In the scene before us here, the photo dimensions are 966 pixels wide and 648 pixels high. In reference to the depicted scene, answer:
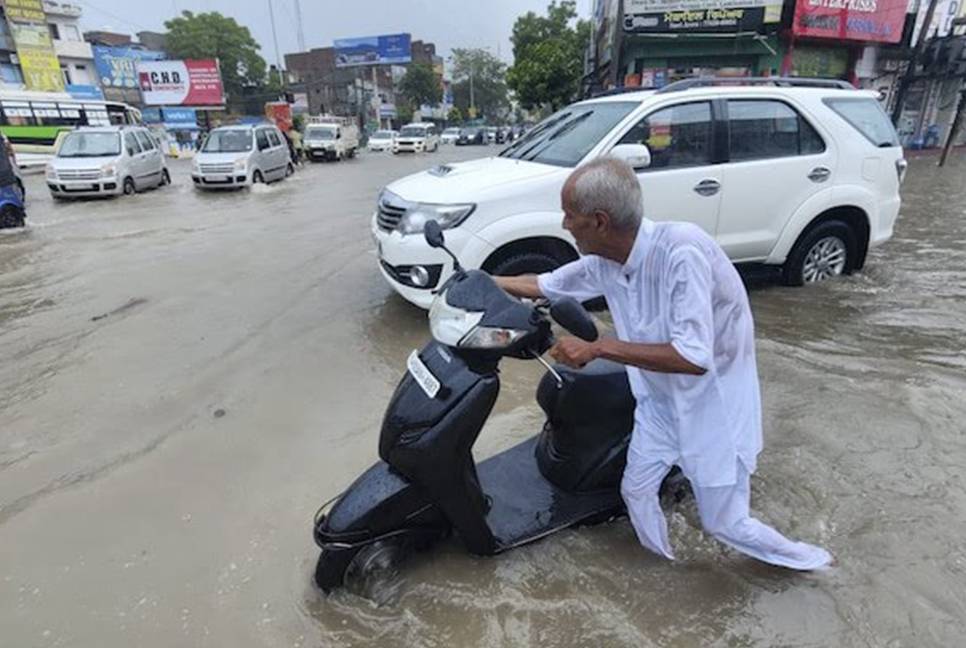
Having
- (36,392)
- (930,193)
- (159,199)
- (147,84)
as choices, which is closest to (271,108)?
(147,84)

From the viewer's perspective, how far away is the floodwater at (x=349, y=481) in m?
2.18

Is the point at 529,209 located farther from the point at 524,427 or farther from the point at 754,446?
the point at 754,446

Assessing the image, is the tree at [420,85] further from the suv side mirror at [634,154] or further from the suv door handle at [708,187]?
the suv side mirror at [634,154]

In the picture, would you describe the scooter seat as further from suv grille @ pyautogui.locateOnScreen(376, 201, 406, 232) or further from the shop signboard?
the shop signboard

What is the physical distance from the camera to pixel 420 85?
242 ft

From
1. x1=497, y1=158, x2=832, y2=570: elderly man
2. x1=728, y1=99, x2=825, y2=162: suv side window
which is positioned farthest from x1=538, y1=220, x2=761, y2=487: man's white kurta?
x1=728, y1=99, x2=825, y2=162: suv side window

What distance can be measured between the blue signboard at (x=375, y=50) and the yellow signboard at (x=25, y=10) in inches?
922

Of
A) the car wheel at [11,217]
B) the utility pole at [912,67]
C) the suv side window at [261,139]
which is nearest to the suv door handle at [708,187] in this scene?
the car wheel at [11,217]

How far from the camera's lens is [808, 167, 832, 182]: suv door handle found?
203 inches

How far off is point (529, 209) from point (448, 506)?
2.82m

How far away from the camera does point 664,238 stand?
6.33ft

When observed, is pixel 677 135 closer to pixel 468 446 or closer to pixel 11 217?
pixel 468 446

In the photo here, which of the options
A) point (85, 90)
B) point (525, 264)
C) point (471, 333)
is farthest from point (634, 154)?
point (85, 90)

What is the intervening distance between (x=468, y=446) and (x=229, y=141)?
15.9 meters
